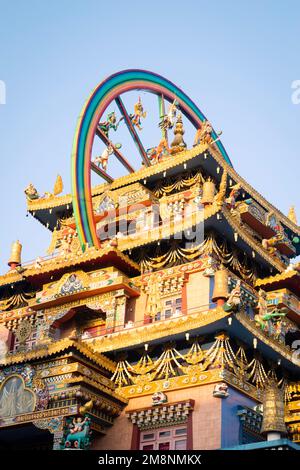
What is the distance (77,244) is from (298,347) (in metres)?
10.5

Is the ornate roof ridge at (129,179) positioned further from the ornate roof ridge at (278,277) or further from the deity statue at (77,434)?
the deity statue at (77,434)

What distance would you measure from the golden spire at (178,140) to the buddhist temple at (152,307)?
0.24 feet

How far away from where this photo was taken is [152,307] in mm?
28938

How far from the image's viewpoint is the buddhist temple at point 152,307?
80.5ft

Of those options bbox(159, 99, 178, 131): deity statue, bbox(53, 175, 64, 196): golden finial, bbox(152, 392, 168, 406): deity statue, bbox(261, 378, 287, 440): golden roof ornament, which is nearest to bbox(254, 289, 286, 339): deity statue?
bbox(152, 392, 168, 406): deity statue

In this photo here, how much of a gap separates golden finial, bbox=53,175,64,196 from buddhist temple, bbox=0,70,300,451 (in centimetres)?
7

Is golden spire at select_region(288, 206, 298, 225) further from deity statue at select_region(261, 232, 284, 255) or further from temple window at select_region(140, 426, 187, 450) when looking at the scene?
temple window at select_region(140, 426, 187, 450)

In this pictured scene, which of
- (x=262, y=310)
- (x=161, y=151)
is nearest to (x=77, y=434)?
(x=262, y=310)

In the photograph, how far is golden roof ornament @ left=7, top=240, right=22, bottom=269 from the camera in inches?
1371

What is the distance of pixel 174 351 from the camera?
26234 mm

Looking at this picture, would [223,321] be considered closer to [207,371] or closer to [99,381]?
[207,371]

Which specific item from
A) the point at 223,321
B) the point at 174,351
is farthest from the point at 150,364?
the point at 223,321
